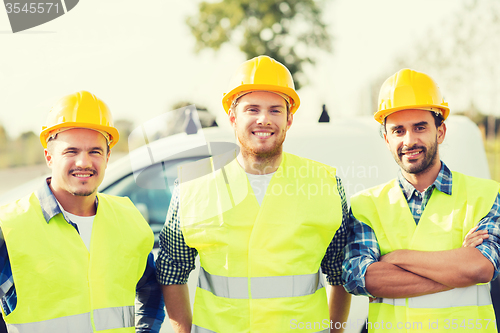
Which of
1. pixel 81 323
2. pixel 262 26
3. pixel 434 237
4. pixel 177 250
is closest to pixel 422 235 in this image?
pixel 434 237

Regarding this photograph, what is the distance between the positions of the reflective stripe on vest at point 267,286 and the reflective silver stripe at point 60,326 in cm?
61

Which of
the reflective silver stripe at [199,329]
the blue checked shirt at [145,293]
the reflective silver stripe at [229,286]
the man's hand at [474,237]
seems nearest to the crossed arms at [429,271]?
the man's hand at [474,237]

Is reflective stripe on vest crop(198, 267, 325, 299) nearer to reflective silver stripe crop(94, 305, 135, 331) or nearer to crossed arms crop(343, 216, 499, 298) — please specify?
crossed arms crop(343, 216, 499, 298)

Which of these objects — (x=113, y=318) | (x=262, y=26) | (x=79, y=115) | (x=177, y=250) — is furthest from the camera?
(x=262, y=26)

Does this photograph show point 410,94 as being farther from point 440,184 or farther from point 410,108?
point 440,184

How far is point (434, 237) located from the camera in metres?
2.16

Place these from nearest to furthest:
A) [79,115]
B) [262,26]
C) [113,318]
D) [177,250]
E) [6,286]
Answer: [6,286]
[113,318]
[79,115]
[177,250]
[262,26]

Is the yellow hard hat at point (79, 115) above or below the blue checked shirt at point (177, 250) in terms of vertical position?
above

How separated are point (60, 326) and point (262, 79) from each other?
59.9 inches

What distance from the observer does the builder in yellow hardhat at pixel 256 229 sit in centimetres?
209

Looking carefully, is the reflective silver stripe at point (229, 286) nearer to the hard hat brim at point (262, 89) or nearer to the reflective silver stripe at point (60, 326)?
the reflective silver stripe at point (60, 326)

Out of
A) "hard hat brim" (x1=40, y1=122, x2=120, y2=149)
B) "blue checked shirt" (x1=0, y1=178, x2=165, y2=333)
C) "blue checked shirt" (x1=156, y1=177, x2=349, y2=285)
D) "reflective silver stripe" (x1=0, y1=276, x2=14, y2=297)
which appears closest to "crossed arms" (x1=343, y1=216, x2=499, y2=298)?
"blue checked shirt" (x1=156, y1=177, x2=349, y2=285)

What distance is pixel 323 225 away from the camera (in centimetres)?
217

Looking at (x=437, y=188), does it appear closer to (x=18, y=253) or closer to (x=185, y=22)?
(x=18, y=253)
